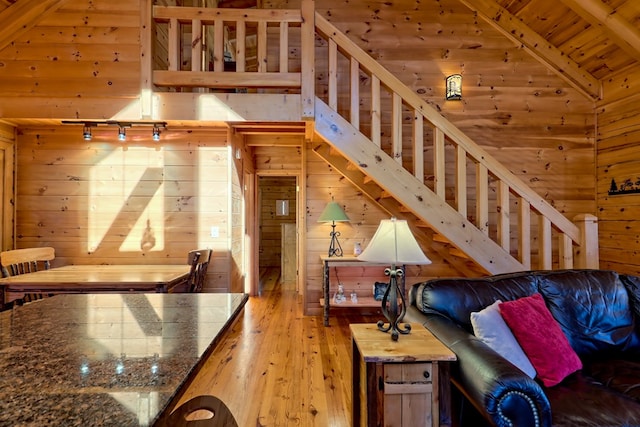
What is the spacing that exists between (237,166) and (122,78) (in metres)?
1.47

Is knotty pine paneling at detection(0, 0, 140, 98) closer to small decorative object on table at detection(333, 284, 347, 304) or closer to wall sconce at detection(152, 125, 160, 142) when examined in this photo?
wall sconce at detection(152, 125, 160, 142)

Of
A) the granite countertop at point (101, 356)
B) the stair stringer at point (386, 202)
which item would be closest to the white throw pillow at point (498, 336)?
the granite countertop at point (101, 356)

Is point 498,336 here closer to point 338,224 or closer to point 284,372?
point 284,372

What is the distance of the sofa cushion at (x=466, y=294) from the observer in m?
1.94

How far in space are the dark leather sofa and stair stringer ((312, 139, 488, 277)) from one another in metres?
1.68

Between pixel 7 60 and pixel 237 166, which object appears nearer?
pixel 7 60

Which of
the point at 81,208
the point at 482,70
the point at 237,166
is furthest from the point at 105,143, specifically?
the point at 482,70

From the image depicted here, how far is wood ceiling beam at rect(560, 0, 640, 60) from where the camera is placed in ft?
10.4

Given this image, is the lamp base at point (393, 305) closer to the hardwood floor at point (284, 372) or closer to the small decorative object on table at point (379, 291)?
the small decorative object on table at point (379, 291)

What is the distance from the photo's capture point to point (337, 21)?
4.12m

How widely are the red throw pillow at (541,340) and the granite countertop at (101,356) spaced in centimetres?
146

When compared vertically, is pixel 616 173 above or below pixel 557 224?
above

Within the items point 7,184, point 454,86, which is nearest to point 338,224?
point 454,86

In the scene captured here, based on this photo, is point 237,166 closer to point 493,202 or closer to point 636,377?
point 493,202
